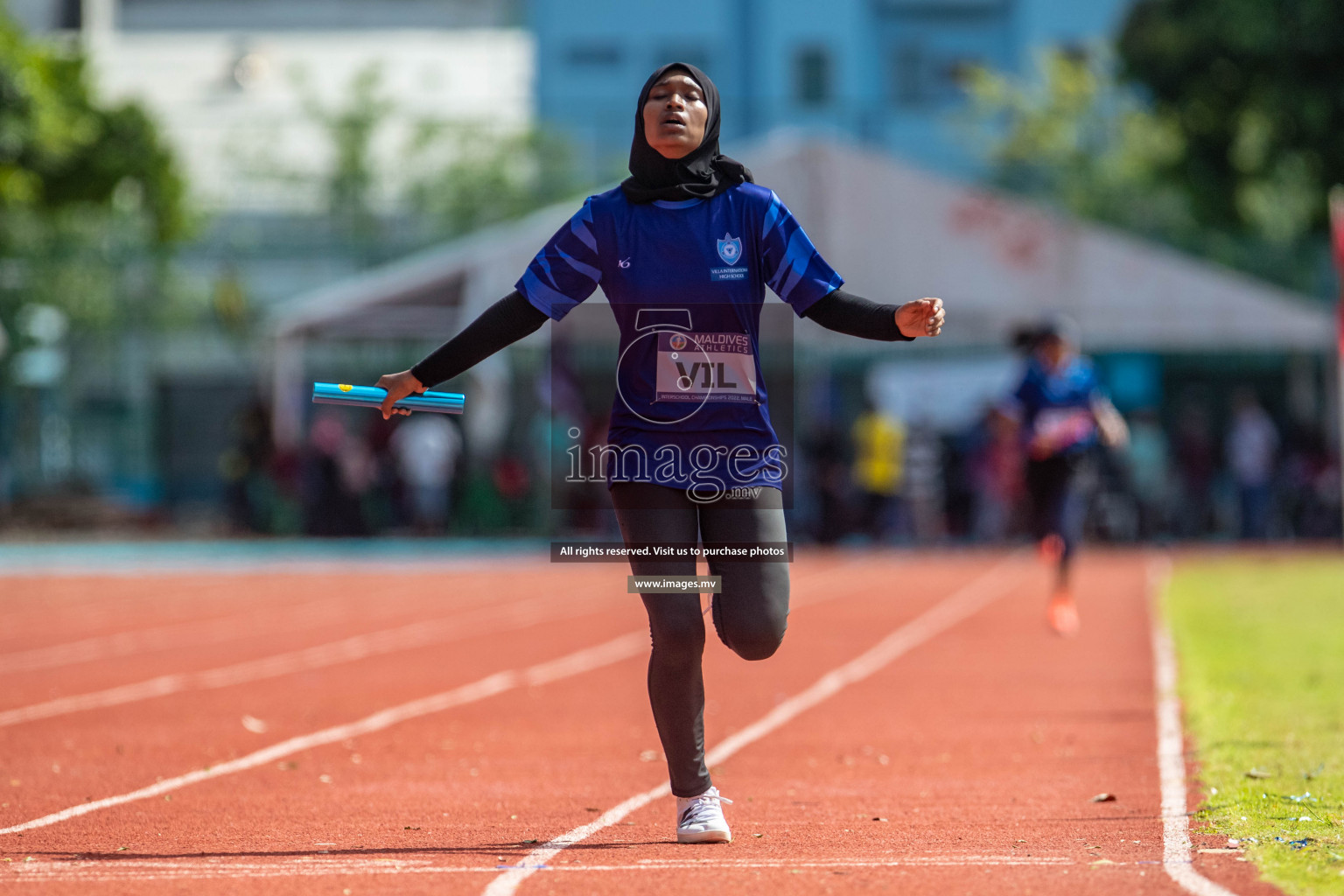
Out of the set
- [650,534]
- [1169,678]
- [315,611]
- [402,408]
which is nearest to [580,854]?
[650,534]

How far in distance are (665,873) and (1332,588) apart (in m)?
13.6

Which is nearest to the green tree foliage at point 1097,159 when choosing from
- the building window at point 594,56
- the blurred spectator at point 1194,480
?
the blurred spectator at point 1194,480

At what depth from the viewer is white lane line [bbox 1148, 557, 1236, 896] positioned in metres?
4.85

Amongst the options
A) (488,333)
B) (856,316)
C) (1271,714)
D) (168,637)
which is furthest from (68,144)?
(856,316)

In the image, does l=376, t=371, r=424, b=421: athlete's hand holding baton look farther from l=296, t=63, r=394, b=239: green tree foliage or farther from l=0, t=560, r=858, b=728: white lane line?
l=296, t=63, r=394, b=239: green tree foliage

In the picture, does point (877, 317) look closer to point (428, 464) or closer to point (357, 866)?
point (357, 866)

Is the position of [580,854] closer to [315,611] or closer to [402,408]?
[402,408]

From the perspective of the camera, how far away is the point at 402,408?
18.6 ft

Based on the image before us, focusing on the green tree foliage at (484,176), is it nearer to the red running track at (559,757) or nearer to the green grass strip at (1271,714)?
the green grass strip at (1271,714)

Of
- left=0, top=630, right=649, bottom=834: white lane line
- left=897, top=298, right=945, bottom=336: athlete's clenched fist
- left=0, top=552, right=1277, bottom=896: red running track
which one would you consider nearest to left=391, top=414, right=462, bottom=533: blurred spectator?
left=0, top=552, right=1277, bottom=896: red running track

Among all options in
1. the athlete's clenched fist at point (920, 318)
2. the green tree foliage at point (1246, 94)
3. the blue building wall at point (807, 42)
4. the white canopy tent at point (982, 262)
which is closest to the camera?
the athlete's clenched fist at point (920, 318)

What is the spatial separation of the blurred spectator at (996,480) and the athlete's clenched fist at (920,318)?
64.5ft

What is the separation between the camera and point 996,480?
83.9 ft

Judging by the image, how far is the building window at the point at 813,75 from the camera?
48062 mm
